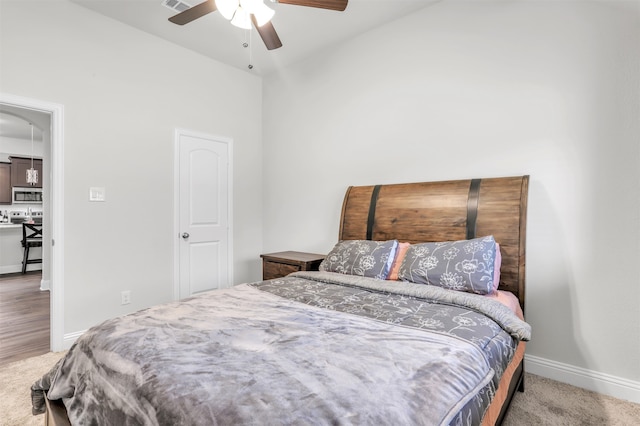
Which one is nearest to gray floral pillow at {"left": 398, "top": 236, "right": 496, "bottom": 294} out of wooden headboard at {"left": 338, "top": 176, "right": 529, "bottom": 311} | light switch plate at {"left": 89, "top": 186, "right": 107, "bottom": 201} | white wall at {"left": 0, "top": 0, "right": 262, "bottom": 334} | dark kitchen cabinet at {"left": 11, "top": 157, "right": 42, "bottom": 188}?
wooden headboard at {"left": 338, "top": 176, "right": 529, "bottom": 311}

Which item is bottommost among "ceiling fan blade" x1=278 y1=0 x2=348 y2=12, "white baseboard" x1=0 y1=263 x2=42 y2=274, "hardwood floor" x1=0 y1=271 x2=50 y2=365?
"hardwood floor" x1=0 y1=271 x2=50 y2=365

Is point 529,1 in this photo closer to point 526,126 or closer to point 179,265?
point 526,126

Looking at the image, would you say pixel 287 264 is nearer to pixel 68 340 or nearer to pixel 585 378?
pixel 68 340

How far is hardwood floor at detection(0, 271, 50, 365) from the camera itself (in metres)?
2.82

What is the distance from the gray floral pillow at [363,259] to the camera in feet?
7.77

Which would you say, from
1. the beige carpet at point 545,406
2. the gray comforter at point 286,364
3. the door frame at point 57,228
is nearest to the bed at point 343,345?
the gray comforter at point 286,364

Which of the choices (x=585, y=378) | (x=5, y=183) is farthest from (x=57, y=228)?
(x=5, y=183)

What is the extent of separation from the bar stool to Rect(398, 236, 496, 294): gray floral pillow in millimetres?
7395

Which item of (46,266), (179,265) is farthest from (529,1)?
(46,266)

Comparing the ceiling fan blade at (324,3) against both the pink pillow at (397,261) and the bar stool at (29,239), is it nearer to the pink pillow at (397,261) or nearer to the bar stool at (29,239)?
the pink pillow at (397,261)

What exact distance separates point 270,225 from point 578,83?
11.1ft

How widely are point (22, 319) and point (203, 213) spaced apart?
90.9 inches

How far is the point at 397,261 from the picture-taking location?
245cm

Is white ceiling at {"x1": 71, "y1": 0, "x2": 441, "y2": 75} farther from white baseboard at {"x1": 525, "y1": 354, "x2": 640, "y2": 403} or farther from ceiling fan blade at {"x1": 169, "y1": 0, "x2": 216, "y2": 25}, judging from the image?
white baseboard at {"x1": 525, "y1": 354, "x2": 640, "y2": 403}
